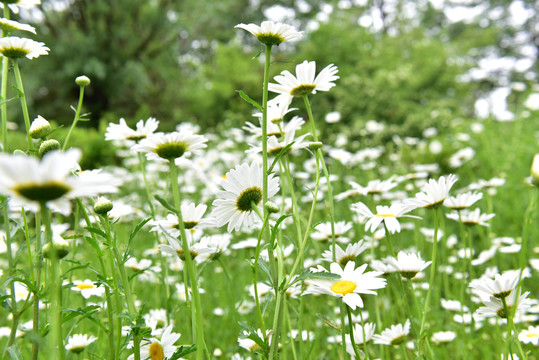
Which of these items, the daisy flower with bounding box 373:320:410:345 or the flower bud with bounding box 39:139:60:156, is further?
the daisy flower with bounding box 373:320:410:345

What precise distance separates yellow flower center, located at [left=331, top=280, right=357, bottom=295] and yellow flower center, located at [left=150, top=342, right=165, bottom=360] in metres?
0.33

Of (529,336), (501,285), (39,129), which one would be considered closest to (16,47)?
(39,129)

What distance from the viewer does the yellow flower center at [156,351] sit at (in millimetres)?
792

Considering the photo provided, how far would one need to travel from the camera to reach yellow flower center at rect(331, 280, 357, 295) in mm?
737

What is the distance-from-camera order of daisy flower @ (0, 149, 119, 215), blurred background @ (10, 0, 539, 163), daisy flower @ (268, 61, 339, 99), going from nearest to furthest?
daisy flower @ (0, 149, 119, 215) < daisy flower @ (268, 61, 339, 99) < blurred background @ (10, 0, 539, 163)

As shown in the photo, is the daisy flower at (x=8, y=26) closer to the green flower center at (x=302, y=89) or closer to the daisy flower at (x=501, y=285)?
the green flower center at (x=302, y=89)

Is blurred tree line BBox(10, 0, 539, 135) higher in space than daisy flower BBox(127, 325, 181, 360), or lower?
higher

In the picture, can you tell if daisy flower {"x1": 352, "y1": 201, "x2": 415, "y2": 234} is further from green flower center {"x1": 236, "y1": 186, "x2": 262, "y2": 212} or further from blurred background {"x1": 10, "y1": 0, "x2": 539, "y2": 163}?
blurred background {"x1": 10, "y1": 0, "x2": 539, "y2": 163}

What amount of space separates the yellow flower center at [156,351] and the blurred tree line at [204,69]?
3.91 meters

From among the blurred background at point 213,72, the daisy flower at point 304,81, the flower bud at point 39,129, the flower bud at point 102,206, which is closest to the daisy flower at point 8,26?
the flower bud at point 39,129

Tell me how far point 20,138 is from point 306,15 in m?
10.4

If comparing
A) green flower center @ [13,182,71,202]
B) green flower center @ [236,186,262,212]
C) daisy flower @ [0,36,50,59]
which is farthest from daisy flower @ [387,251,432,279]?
daisy flower @ [0,36,50,59]

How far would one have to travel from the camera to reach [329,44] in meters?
6.71

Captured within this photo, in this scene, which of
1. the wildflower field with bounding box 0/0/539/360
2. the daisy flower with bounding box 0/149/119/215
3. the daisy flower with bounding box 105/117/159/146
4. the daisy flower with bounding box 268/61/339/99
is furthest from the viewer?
the daisy flower with bounding box 105/117/159/146
